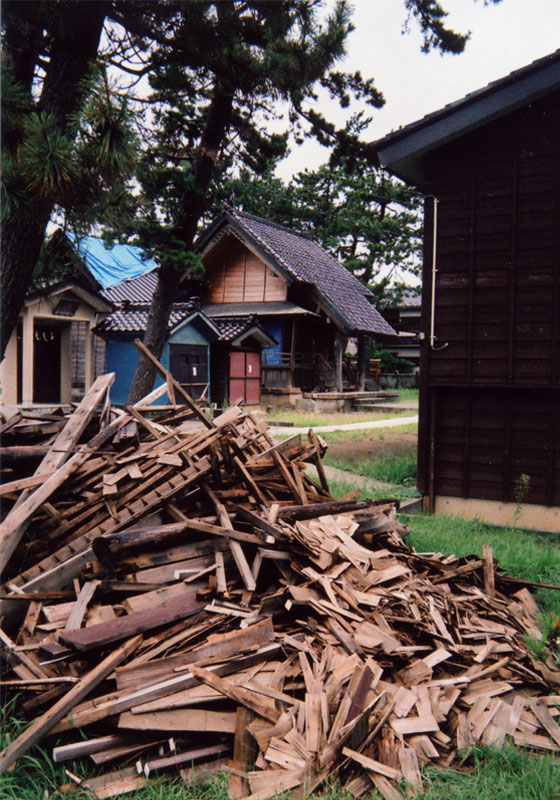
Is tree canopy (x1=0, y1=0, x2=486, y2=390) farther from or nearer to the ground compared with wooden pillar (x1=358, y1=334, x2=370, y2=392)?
farther from the ground

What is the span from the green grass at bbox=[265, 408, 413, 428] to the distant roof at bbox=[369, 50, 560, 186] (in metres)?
9.43

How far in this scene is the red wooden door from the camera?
21728 millimetres

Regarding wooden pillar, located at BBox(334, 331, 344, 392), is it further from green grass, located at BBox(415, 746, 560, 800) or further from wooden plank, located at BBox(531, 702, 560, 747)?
green grass, located at BBox(415, 746, 560, 800)

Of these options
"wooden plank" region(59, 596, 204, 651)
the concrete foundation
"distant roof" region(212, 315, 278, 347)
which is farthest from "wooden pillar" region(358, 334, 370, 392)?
"wooden plank" region(59, 596, 204, 651)

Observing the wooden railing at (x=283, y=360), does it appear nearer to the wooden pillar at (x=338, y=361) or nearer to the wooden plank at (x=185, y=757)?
the wooden pillar at (x=338, y=361)

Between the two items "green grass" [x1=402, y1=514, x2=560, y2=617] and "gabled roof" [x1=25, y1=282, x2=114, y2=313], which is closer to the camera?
"green grass" [x1=402, y1=514, x2=560, y2=617]

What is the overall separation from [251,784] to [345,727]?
525 mm

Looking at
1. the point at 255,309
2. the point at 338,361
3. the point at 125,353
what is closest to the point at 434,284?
the point at 125,353

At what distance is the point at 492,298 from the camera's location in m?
8.30

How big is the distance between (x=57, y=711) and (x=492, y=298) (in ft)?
23.1

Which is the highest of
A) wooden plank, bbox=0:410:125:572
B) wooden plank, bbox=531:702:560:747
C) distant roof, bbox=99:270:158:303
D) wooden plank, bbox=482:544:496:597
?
distant roof, bbox=99:270:158:303

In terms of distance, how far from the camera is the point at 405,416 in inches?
854

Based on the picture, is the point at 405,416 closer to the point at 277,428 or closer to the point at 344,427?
the point at 344,427

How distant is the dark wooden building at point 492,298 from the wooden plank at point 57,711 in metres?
6.01
